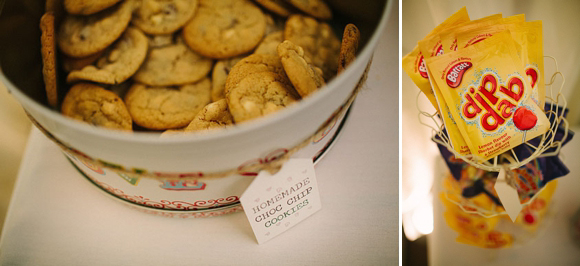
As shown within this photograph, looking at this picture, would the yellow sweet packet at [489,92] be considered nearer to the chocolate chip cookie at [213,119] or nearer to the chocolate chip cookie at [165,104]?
the chocolate chip cookie at [213,119]

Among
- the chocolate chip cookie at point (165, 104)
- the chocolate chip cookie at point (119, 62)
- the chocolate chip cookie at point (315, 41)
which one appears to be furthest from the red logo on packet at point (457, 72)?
the chocolate chip cookie at point (119, 62)

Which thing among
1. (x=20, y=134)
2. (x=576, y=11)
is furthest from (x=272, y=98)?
(x=576, y=11)

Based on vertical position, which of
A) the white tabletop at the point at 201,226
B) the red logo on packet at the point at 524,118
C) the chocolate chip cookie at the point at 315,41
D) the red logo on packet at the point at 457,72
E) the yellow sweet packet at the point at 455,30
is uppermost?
the yellow sweet packet at the point at 455,30

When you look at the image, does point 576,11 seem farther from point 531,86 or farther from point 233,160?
point 233,160

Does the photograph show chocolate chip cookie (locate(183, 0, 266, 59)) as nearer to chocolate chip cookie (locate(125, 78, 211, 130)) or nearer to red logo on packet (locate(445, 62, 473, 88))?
chocolate chip cookie (locate(125, 78, 211, 130))

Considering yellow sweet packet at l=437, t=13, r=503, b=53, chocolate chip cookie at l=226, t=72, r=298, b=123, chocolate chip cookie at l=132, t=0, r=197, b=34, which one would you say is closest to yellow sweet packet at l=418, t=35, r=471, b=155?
yellow sweet packet at l=437, t=13, r=503, b=53

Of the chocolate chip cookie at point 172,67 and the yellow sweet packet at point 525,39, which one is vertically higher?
the yellow sweet packet at point 525,39

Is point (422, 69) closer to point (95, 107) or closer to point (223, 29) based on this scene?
point (223, 29)
